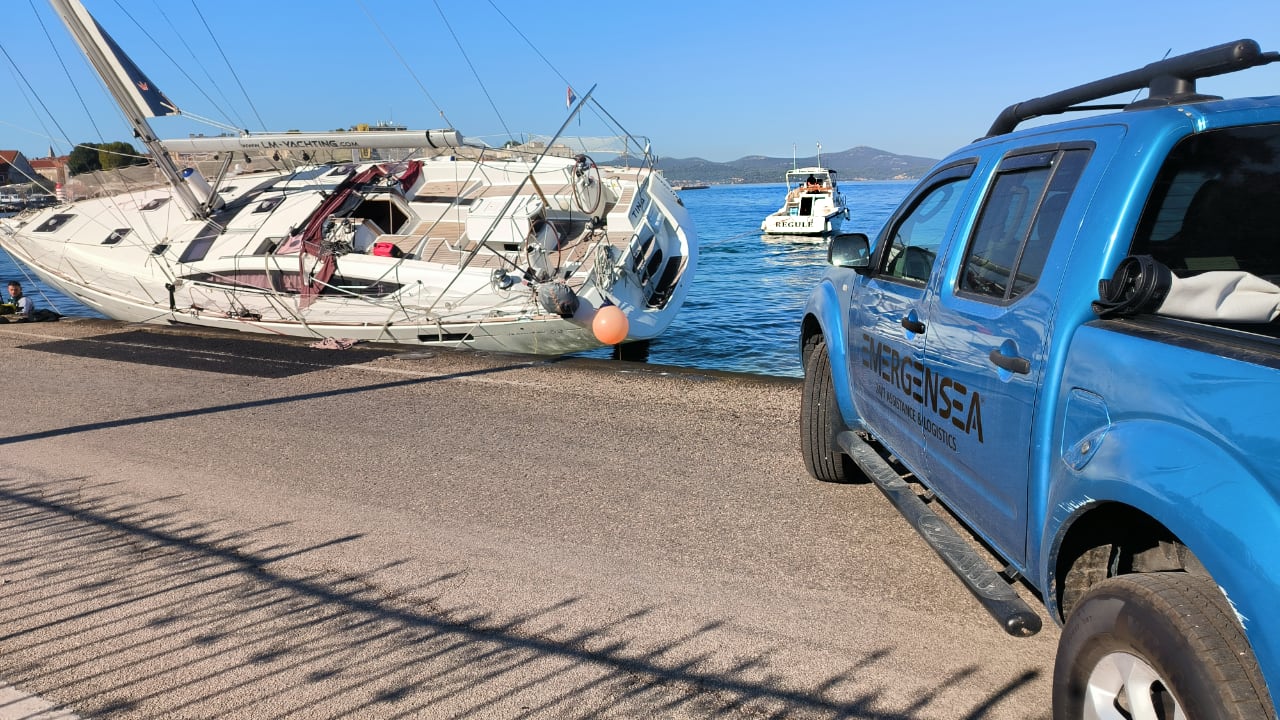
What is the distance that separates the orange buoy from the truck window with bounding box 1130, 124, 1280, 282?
887cm

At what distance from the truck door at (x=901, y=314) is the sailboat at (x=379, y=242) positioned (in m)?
6.91

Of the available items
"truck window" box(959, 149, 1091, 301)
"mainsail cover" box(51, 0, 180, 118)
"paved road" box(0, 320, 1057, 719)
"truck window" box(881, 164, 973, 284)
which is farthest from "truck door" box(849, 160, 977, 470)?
"mainsail cover" box(51, 0, 180, 118)

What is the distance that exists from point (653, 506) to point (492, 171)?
42.3 ft

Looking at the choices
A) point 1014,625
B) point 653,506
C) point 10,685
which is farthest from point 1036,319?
point 10,685

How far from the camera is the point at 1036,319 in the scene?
10.0 feet

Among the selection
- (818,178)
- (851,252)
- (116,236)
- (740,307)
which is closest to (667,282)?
(116,236)

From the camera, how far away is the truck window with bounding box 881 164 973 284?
4258mm

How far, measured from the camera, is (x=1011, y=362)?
312 cm

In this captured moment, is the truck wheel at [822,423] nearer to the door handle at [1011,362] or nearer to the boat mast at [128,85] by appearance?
the door handle at [1011,362]

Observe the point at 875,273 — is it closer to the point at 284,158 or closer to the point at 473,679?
the point at 473,679

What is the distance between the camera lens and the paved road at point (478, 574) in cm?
365

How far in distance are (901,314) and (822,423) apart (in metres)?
1.57

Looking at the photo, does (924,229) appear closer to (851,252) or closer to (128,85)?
(851,252)

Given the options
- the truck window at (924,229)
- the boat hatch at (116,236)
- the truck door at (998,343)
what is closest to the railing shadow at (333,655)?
the truck door at (998,343)
